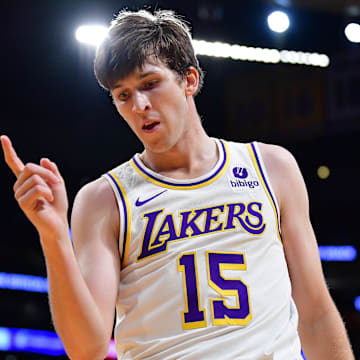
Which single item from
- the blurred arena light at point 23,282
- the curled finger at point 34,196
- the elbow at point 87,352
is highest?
the blurred arena light at point 23,282

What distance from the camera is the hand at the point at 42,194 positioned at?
5.97ft

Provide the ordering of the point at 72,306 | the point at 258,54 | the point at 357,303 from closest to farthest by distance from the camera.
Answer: the point at 72,306
the point at 258,54
the point at 357,303

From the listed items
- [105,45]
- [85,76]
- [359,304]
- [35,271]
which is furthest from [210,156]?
[359,304]

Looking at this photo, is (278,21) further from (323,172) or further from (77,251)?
(77,251)

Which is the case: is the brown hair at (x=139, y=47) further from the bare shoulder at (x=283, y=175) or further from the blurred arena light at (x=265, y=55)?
the blurred arena light at (x=265, y=55)

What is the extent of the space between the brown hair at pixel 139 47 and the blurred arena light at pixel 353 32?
26.4ft

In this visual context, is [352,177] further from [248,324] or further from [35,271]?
[248,324]

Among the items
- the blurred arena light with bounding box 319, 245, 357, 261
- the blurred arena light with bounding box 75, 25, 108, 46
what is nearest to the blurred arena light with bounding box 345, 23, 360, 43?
the blurred arena light with bounding box 75, 25, 108, 46

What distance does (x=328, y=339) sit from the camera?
7.84 ft

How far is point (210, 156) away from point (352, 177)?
1014cm

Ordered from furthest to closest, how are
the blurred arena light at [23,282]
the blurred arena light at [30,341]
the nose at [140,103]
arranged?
the blurred arena light at [23,282]
the blurred arena light at [30,341]
the nose at [140,103]

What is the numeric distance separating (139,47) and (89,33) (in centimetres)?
675

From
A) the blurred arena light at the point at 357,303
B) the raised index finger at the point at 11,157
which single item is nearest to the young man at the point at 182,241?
the raised index finger at the point at 11,157

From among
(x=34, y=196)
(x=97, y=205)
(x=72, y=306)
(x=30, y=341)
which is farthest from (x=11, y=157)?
(x=30, y=341)
